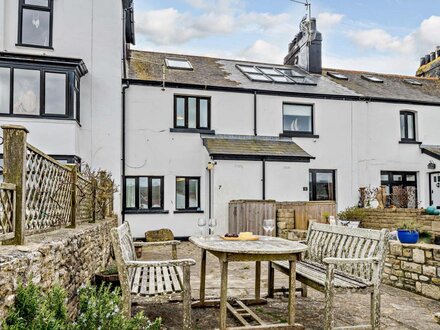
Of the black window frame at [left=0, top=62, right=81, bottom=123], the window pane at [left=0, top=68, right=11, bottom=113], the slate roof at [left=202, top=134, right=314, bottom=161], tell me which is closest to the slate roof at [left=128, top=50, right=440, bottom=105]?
the slate roof at [left=202, top=134, right=314, bottom=161]

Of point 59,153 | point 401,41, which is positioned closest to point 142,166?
point 59,153

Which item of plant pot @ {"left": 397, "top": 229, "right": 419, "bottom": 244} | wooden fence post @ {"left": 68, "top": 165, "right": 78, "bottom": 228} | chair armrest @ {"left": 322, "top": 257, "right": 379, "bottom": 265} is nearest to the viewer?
chair armrest @ {"left": 322, "top": 257, "right": 379, "bottom": 265}

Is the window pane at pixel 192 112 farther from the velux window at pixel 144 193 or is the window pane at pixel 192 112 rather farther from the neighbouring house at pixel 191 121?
the velux window at pixel 144 193

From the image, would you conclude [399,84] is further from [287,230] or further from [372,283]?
[372,283]

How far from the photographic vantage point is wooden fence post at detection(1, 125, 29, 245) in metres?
2.99

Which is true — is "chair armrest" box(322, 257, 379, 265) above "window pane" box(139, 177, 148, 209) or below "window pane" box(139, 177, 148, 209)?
below

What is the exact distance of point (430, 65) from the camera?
22547 millimetres

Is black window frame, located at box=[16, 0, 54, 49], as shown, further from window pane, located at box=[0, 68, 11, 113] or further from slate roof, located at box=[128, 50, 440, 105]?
slate roof, located at box=[128, 50, 440, 105]

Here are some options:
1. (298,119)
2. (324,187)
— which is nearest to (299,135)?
(298,119)

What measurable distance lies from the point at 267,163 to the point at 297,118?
2.89 metres

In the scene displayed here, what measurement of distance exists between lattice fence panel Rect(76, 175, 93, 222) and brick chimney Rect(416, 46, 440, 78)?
830 inches

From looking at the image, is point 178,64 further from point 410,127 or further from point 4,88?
point 410,127

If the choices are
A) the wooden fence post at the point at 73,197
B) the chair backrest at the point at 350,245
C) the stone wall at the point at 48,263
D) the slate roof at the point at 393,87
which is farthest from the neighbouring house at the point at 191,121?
the chair backrest at the point at 350,245

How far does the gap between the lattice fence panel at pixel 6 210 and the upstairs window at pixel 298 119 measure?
13.1m
